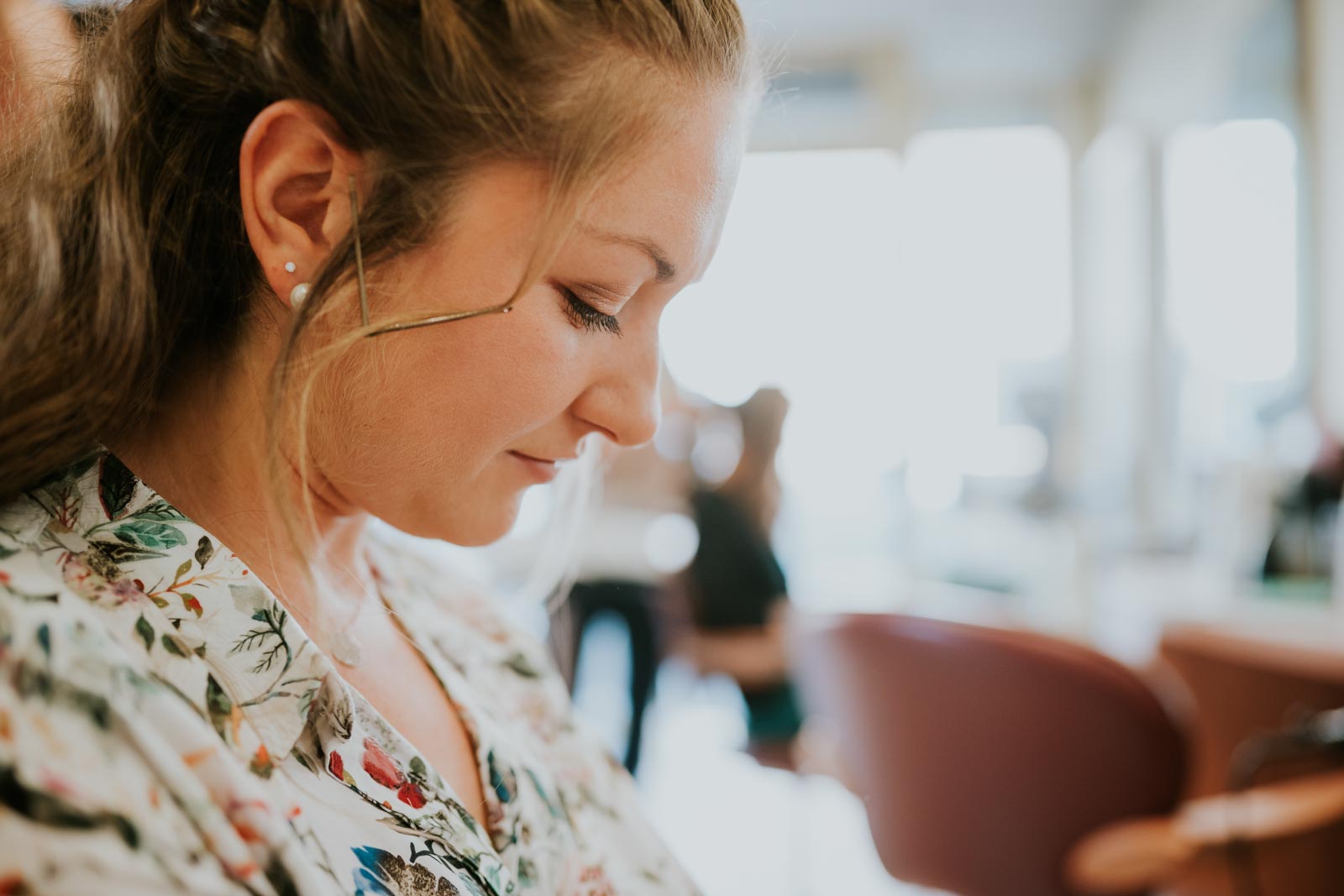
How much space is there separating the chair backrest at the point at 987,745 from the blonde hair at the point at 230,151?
1.05 meters

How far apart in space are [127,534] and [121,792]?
6.8 inches

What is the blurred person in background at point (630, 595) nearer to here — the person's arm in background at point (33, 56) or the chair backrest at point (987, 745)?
the chair backrest at point (987, 745)

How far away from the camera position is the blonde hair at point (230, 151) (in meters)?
0.54

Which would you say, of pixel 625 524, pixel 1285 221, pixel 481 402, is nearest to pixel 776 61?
pixel 481 402

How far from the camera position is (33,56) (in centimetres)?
71

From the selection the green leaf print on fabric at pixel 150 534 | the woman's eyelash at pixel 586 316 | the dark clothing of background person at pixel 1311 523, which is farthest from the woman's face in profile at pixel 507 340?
the dark clothing of background person at pixel 1311 523

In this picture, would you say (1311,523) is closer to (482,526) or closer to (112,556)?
(482,526)

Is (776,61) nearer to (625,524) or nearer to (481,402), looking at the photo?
(481,402)

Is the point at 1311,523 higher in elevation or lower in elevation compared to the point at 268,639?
higher

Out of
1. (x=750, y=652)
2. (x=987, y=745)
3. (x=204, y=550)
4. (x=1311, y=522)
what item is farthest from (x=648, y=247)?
(x=1311, y=522)

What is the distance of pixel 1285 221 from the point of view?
396cm

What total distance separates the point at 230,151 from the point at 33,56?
23cm

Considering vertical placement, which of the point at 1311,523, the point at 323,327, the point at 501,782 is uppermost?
the point at 1311,523

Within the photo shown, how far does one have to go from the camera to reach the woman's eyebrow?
61cm
